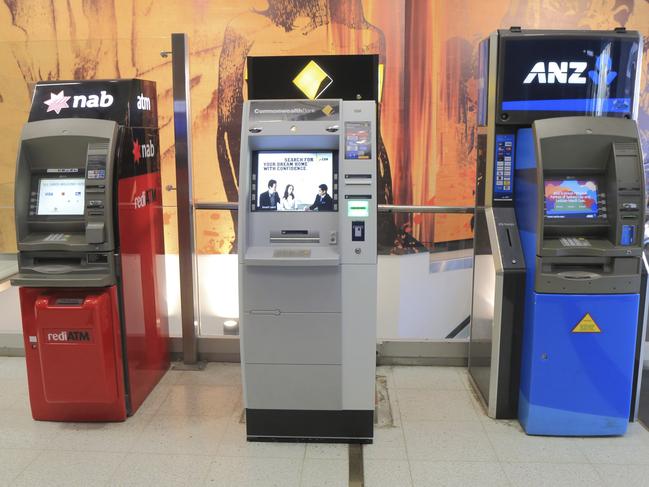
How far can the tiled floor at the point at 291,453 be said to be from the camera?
272 cm

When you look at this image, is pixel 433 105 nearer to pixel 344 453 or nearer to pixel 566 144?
pixel 566 144

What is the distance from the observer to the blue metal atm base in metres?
2.95

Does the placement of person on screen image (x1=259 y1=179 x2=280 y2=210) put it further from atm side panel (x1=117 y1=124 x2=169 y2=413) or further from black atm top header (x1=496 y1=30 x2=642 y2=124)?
black atm top header (x1=496 y1=30 x2=642 y2=124)

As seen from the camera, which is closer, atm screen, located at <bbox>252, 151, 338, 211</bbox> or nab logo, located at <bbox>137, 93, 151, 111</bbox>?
atm screen, located at <bbox>252, 151, 338, 211</bbox>

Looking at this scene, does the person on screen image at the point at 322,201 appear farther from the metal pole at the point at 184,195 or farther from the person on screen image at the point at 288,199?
the metal pole at the point at 184,195

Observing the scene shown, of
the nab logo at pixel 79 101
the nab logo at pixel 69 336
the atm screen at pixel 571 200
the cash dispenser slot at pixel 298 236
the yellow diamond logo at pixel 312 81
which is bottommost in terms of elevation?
the nab logo at pixel 69 336

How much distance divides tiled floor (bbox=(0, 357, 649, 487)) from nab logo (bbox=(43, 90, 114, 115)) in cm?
180

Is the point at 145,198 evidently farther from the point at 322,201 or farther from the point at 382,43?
the point at 382,43

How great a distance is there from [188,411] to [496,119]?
2.47m

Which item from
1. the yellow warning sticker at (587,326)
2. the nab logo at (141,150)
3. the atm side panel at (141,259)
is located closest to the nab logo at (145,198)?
the atm side panel at (141,259)

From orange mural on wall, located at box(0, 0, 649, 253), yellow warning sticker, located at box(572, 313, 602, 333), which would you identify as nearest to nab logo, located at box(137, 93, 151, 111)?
orange mural on wall, located at box(0, 0, 649, 253)

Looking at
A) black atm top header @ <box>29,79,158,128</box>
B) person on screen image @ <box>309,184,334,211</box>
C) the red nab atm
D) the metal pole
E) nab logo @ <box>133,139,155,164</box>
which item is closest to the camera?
person on screen image @ <box>309,184,334,211</box>

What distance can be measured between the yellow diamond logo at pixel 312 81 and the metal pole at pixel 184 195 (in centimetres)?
104

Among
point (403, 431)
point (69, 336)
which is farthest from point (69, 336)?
point (403, 431)
